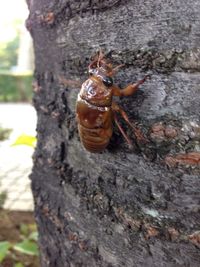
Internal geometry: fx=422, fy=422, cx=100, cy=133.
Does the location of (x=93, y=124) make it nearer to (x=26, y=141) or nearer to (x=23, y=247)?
(x=23, y=247)

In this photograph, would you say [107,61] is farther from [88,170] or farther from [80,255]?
[80,255]

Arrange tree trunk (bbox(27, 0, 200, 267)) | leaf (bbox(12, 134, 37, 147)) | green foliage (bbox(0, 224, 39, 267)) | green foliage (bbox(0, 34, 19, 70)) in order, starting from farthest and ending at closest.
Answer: green foliage (bbox(0, 34, 19, 70)) → leaf (bbox(12, 134, 37, 147)) → green foliage (bbox(0, 224, 39, 267)) → tree trunk (bbox(27, 0, 200, 267))

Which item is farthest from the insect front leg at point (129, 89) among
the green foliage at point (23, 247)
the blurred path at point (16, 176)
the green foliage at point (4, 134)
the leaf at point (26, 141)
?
the green foliage at point (4, 134)

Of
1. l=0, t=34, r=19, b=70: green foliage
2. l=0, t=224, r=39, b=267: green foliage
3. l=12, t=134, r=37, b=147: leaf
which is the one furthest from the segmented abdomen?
l=0, t=34, r=19, b=70: green foliage

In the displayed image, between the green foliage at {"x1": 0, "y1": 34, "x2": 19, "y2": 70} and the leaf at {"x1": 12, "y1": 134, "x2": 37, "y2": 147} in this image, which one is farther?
the green foliage at {"x1": 0, "y1": 34, "x2": 19, "y2": 70}

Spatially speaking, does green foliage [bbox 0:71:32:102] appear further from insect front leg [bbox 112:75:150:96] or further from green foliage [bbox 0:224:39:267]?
insect front leg [bbox 112:75:150:96]

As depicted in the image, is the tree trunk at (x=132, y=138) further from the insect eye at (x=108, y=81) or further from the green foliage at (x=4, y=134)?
the green foliage at (x=4, y=134)

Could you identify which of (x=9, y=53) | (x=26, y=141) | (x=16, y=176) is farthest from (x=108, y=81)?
(x=9, y=53)

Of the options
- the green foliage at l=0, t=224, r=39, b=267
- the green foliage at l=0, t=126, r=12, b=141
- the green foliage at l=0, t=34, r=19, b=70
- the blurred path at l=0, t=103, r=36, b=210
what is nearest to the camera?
the green foliage at l=0, t=224, r=39, b=267
